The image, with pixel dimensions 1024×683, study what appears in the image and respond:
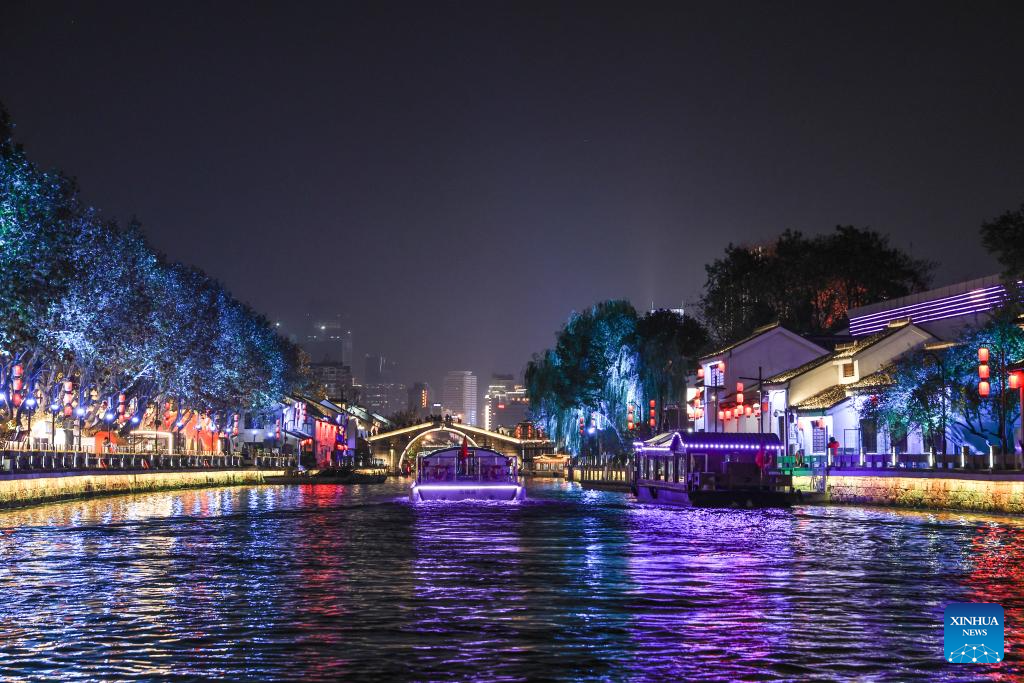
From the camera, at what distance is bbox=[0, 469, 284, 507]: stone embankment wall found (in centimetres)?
5250

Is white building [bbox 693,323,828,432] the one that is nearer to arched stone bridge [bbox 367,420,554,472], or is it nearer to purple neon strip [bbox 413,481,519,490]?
purple neon strip [bbox 413,481,519,490]

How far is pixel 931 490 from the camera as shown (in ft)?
179

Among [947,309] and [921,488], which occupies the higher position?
[947,309]

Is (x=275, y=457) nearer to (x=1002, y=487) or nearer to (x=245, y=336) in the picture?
(x=245, y=336)

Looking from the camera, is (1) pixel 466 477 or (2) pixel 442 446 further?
(2) pixel 442 446

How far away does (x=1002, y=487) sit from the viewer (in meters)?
48.8

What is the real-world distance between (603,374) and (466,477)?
102ft

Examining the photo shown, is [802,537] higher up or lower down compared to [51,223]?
lower down

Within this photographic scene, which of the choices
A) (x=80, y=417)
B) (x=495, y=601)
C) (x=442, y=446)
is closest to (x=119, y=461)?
(x=80, y=417)

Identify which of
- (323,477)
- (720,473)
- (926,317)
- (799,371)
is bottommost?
(323,477)

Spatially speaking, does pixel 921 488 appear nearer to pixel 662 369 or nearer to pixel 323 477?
pixel 662 369

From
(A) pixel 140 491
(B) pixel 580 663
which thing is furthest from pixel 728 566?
(A) pixel 140 491

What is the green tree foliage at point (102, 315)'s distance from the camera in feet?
140

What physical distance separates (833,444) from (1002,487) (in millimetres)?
21219
